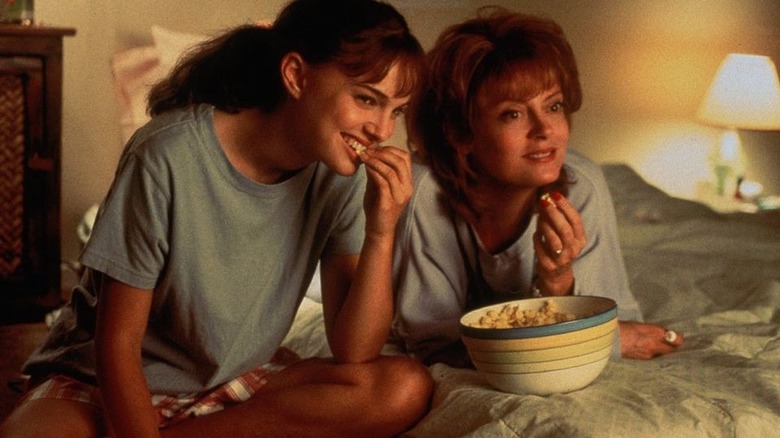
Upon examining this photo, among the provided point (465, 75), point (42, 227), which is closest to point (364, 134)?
point (465, 75)

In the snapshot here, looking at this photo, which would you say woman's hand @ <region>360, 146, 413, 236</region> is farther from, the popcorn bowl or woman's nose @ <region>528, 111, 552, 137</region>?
woman's nose @ <region>528, 111, 552, 137</region>

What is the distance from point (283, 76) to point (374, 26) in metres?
0.13

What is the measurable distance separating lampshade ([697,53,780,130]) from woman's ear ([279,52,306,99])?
2.13 m

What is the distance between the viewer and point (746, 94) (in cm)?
327

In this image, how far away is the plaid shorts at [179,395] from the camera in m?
1.50

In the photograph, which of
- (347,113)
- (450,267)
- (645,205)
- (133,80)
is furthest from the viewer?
(133,80)

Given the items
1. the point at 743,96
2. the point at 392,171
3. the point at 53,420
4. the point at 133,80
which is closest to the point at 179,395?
the point at 53,420

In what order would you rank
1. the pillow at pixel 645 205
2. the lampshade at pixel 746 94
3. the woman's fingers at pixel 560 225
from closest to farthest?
1. the woman's fingers at pixel 560 225
2. the pillow at pixel 645 205
3. the lampshade at pixel 746 94

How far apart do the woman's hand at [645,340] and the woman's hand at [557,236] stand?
0.18 m

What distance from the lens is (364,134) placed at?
4.67 ft

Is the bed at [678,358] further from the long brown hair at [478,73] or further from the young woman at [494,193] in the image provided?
the long brown hair at [478,73]

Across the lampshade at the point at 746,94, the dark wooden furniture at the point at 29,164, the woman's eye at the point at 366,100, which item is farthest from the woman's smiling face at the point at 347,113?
the lampshade at the point at 746,94

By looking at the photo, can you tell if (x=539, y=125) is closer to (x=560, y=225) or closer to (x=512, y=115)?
(x=512, y=115)

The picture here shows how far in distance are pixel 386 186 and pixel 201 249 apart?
0.82 feet
